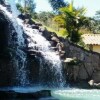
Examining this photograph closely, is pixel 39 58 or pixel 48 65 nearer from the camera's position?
pixel 39 58

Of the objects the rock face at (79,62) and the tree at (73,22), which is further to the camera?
the tree at (73,22)

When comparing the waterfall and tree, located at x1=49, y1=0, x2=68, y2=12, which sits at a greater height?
tree, located at x1=49, y1=0, x2=68, y2=12

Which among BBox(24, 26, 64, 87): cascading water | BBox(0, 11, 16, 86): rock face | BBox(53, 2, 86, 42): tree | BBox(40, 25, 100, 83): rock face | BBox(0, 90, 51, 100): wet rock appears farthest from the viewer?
BBox(53, 2, 86, 42): tree

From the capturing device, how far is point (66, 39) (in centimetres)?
3009

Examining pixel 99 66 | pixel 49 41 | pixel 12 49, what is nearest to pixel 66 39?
pixel 49 41

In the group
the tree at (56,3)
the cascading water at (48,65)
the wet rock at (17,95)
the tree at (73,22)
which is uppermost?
the tree at (56,3)

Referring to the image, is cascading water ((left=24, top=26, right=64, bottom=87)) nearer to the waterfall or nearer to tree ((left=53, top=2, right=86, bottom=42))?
the waterfall

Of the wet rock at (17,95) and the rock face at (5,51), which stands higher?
the rock face at (5,51)

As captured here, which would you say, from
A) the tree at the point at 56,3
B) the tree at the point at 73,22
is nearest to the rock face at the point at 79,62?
the tree at the point at 73,22

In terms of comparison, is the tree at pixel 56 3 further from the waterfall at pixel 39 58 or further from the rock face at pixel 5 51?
the rock face at pixel 5 51

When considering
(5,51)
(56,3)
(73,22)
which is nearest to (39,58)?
(5,51)

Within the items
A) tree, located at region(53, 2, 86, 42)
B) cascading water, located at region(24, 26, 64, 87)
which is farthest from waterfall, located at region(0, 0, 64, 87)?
tree, located at region(53, 2, 86, 42)

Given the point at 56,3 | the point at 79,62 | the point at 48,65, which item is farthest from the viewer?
the point at 56,3

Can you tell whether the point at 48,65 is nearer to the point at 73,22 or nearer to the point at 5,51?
the point at 5,51
